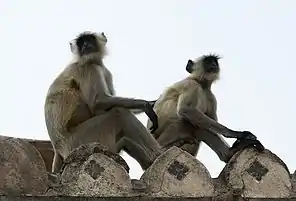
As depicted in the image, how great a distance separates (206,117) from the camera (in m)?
7.27

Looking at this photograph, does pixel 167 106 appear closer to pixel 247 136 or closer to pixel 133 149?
pixel 133 149

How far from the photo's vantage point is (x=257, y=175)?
481 cm

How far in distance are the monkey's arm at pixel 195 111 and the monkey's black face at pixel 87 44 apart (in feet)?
3.47

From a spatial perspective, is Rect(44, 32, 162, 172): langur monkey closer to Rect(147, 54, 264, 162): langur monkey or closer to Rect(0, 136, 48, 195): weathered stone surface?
Rect(147, 54, 264, 162): langur monkey

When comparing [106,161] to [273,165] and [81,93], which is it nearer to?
[273,165]

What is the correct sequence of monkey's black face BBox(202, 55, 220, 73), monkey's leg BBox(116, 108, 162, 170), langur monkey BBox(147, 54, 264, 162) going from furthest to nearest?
monkey's black face BBox(202, 55, 220, 73) < langur monkey BBox(147, 54, 264, 162) < monkey's leg BBox(116, 108, 162, 170)

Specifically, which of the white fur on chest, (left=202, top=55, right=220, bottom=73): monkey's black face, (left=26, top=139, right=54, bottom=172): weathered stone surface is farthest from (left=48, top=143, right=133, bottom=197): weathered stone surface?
(left=202, top=55, right=220, bottom=73): monkey's black face

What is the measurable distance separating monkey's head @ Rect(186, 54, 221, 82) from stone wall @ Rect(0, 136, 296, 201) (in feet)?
9.83

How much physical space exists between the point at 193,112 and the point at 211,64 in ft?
2.28

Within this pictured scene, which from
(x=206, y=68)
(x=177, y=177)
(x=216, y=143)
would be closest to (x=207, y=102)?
(x=206, y=68)

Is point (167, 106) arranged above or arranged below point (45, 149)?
above

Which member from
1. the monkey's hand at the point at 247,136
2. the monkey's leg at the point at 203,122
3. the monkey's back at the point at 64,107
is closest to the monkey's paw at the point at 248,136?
the monkey's hand at the point at 247,136

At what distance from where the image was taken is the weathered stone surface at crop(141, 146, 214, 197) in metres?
4.61

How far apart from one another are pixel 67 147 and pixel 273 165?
1.86 metres
